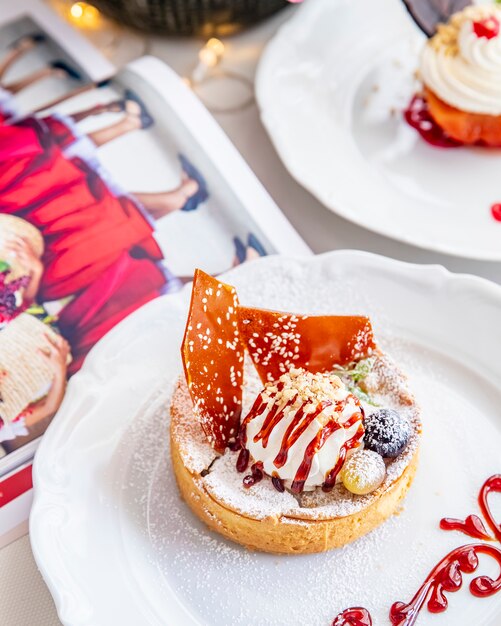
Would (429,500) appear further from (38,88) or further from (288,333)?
(38,88)

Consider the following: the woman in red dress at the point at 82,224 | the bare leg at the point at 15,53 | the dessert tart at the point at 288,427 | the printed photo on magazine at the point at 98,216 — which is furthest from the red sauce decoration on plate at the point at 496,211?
the bare leg at the point at 15,53

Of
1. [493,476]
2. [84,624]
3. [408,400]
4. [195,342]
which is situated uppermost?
[195,342]

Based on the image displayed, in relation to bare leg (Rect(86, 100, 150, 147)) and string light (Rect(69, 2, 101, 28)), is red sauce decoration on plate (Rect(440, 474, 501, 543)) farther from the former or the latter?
string light (Rect(69, 2, 101, 28))

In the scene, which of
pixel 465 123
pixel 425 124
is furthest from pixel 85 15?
pixel 465 123

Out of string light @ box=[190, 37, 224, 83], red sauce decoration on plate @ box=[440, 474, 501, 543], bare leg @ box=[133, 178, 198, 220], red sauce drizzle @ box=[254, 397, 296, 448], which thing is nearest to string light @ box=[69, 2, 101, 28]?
string light @ box=[190, 37, 224, 83]

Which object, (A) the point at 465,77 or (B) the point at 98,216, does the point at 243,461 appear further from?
(A) the point at 465,77

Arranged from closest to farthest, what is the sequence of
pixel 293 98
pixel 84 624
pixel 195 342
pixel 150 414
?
pixel 84 624
pixel 195 342
pixel 150 414
pixel 293 98

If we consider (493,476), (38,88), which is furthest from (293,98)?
(493,476)

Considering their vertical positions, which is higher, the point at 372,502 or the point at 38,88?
the point at 38,88
